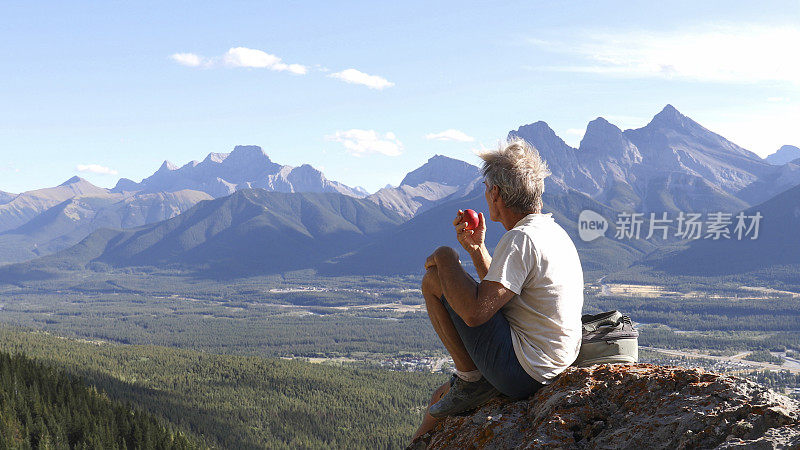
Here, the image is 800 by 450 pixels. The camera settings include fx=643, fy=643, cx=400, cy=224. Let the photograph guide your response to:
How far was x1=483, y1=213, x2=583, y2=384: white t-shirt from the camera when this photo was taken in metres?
7.75

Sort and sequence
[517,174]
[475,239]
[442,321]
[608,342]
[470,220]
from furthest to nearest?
[608,342] → [442,321] → [475,239] → [470,220] → [517,174]

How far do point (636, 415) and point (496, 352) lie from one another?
180 cm

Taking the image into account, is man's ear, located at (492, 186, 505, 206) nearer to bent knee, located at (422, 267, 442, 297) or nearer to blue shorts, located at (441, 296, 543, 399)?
bent knee, located at (422, 267, 442, 297)

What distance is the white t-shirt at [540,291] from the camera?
7746 millimetres

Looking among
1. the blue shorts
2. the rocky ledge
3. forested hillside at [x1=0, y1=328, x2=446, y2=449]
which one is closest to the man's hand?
the blue shorts

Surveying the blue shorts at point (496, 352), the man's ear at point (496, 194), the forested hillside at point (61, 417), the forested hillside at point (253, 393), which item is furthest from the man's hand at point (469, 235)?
the forested hillside at point (253, 393)

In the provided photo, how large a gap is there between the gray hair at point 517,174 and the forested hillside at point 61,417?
5711 centimetres

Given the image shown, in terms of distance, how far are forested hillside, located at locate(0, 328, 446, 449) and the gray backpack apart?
4036 inches

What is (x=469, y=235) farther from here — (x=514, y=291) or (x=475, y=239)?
(x=514, y=291)

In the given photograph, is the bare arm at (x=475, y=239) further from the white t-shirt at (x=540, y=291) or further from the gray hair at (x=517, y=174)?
the white t-shirt at (x=540, y=291)

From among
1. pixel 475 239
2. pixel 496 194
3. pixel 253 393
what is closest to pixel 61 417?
pixel 253 393

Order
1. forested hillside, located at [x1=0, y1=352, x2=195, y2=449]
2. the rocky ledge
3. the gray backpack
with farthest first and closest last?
1. forested hillside, located at [x1=0, y1=352, x2=195, y2=449]
2. the gray backpack
3. the rocky ledge

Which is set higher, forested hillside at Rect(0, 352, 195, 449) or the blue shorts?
the blue shorts

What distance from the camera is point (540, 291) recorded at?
26.3 ft
